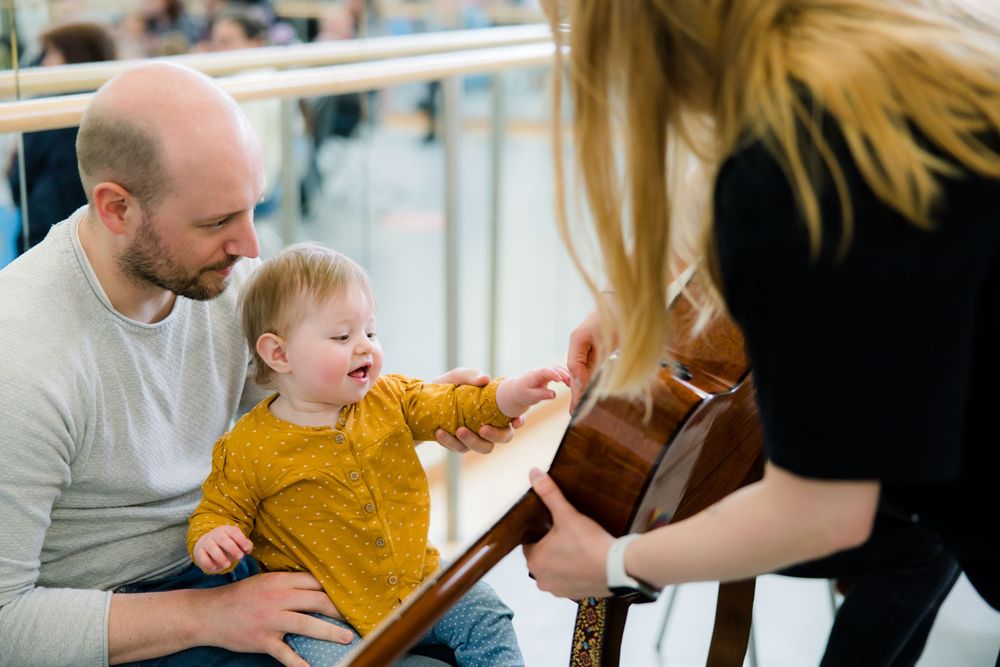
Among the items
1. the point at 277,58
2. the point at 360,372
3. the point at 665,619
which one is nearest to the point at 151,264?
the point at 360,372

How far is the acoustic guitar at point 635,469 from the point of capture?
1.12m

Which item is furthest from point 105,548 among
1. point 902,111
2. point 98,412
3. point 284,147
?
point 284,147

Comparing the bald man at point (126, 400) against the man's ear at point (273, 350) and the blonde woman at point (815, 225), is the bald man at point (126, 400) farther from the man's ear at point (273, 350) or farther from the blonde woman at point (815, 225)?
the blonde woman at point (815, 225)

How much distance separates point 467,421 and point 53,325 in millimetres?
562

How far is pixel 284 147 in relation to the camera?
310 cm

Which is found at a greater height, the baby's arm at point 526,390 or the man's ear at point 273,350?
the man's ear at point 273,350

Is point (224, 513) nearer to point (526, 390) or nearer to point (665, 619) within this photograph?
point (526, 390)

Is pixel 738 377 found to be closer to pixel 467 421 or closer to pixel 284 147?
pixel 467 421

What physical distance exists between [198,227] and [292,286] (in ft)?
0.48

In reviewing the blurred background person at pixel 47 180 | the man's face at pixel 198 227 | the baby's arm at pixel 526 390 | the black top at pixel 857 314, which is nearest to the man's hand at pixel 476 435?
the baby's arm at pixel 526 390

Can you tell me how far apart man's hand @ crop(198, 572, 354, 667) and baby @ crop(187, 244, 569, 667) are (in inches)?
1.3

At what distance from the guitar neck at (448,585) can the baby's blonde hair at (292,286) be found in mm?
437

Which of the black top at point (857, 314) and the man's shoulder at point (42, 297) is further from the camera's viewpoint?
the man's shoulder at point (42, 297)

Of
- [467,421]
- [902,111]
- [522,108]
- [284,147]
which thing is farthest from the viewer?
[522,108]
